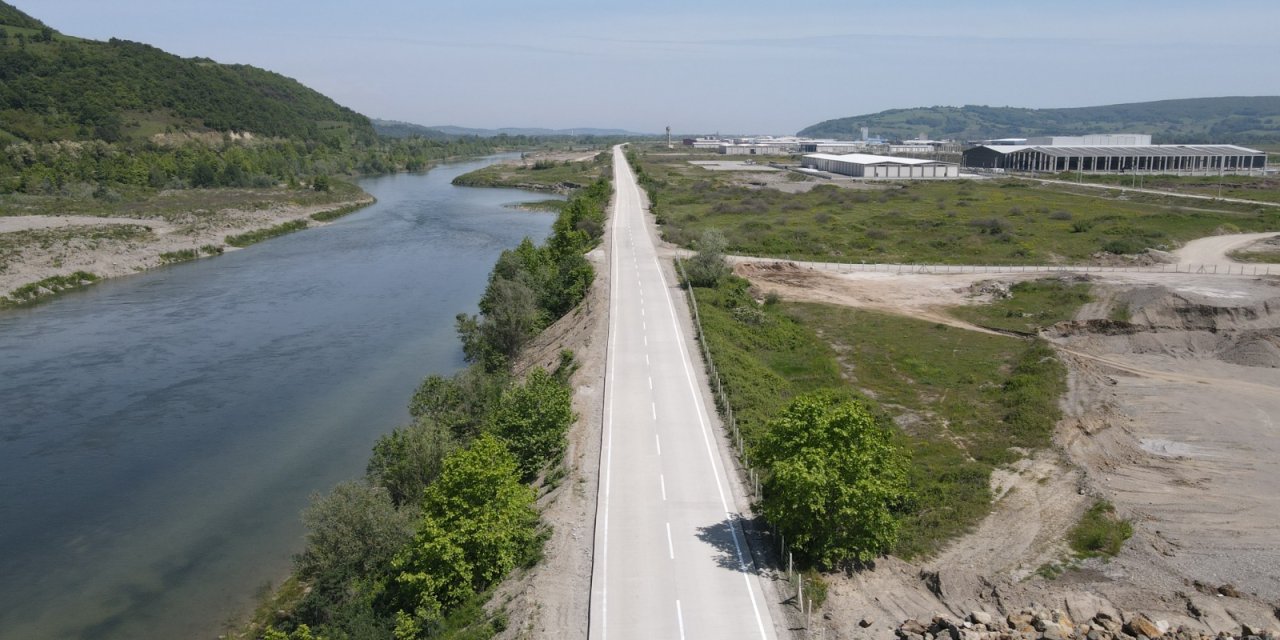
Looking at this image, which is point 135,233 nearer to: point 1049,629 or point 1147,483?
point 1147,483

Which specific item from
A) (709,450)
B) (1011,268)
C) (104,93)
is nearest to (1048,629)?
(709,450)

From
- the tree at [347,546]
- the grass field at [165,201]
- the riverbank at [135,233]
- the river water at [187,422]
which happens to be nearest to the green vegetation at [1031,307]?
the river water at [187,422]

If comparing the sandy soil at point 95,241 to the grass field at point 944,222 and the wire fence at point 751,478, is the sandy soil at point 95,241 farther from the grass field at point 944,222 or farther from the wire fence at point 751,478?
the wire fence at point 751,478

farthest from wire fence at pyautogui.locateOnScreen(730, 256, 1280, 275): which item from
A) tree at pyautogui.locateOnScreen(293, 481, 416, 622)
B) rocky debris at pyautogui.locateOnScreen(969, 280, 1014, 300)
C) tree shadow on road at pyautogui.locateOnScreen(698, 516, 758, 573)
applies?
tree at pyautogui.locateOnScreen(293, 481, 416, 622)

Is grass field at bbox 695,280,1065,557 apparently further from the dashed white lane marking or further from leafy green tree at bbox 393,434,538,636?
leafy green tree at bbox 393,434,538,636

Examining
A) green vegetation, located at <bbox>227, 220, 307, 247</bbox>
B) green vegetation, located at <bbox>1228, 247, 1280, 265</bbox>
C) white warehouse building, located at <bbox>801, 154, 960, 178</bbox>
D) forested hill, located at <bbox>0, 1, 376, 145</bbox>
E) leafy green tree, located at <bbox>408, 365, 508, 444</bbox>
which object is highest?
forested hill, located at <bbox>0, 1, 376, 145</bbox>

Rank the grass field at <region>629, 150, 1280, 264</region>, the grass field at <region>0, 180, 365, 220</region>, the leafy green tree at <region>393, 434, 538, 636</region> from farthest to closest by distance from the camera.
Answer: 1. the grass field at <region>0, 180, 365, 220</region>
2. the grass field at <region>629, 150, 1280, 264</region>
3. the leafy green tree at <region>393, 434, 538, 636</region>
